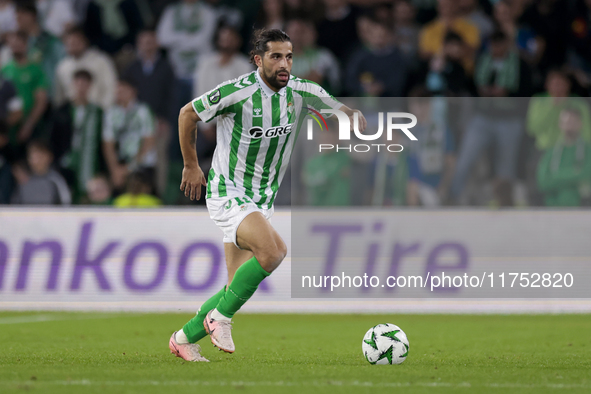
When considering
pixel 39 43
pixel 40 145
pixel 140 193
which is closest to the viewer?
pixel 140 193

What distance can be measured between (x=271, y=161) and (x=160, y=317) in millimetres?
4733

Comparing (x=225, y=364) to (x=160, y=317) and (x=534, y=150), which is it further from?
(x=534, y=150)

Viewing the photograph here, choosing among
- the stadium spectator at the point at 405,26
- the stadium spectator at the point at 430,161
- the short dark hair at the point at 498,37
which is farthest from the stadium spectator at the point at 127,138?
the short dark hair at the point at 498,37

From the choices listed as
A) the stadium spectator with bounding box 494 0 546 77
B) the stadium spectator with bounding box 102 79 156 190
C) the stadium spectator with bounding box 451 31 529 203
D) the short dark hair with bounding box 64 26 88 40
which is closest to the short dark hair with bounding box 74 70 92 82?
the stadium spectator with bounding box 102 79 156 190

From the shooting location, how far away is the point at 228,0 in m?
13.4

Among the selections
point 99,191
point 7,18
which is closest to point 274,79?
point 99,191

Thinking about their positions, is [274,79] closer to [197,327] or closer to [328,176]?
[197,327]

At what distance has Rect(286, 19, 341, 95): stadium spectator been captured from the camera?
12.0 metres

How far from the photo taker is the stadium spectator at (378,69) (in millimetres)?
11961

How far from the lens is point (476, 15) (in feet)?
42.5

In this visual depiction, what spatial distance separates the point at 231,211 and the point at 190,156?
1.61 feet

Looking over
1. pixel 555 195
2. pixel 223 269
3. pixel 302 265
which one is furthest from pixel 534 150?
pixel 223 269

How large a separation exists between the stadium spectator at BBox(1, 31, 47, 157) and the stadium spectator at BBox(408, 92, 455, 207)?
5.87m

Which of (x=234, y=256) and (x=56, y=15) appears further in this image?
(x=56, y=15)
